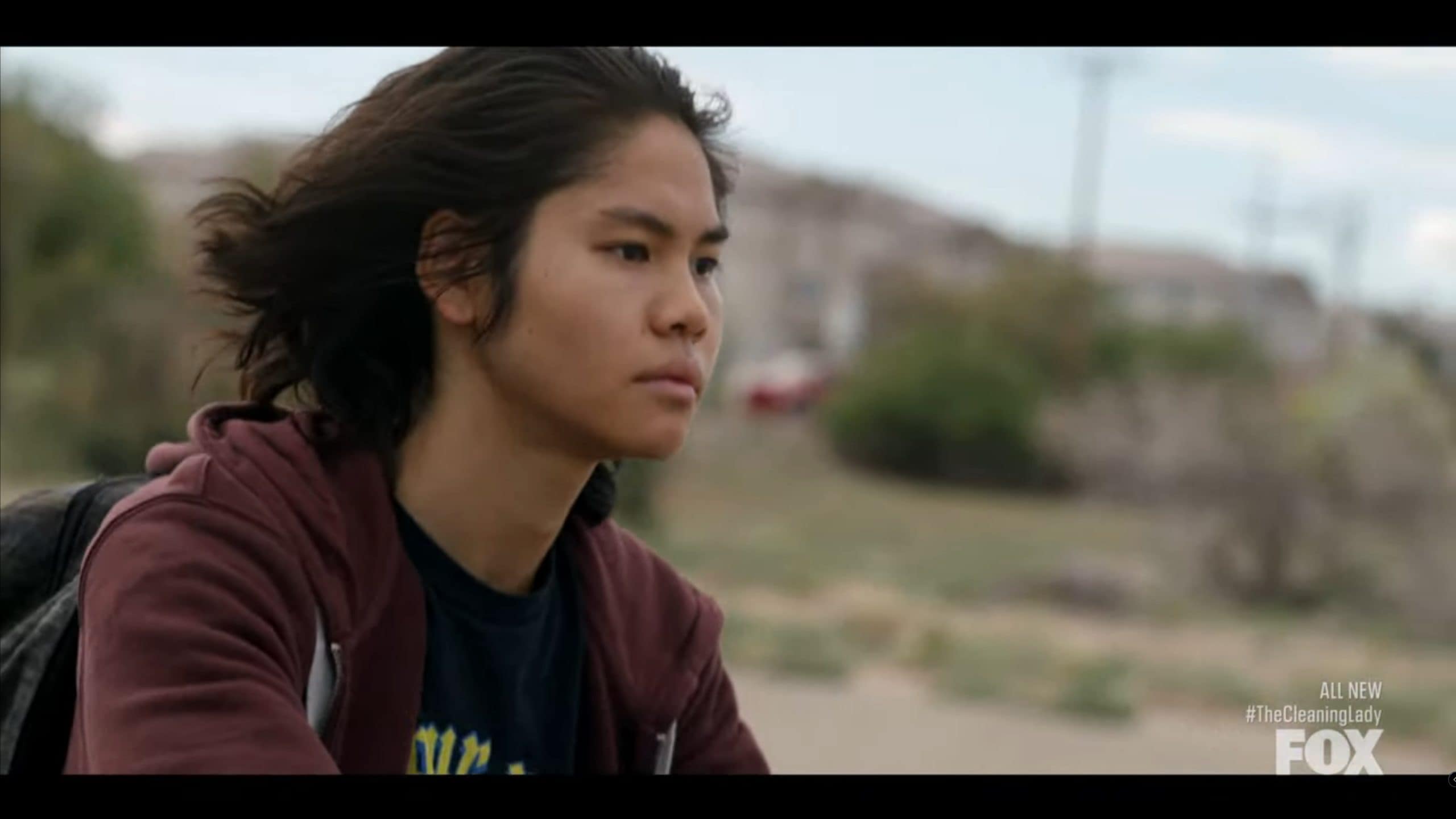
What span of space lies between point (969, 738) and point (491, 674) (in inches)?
297

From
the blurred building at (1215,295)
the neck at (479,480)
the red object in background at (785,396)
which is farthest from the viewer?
the red object in background at (785,396)

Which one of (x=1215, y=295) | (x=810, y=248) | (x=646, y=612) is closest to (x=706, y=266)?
(x=646, y=612)

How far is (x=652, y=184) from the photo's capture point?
5.48ft

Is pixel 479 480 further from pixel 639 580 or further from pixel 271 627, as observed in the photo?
pixel 271 627

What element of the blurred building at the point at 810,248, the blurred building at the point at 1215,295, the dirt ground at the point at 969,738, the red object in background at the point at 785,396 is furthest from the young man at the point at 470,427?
the blurred building at the point at 810,248

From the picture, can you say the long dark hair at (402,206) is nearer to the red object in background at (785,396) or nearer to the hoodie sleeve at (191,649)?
the hoodie sleeve at (191,649)

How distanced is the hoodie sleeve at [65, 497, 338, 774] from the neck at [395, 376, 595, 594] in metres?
0.25

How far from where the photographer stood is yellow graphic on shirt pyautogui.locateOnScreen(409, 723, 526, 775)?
1.62m

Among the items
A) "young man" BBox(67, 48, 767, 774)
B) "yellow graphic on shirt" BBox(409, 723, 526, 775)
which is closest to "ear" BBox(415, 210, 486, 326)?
Answer: "young man" BBox(67, 48, 767, 774)

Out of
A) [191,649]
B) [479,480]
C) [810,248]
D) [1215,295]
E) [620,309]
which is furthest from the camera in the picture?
[810,248]

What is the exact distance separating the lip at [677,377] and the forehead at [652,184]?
0.38 ft

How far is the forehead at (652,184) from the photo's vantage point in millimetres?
1649

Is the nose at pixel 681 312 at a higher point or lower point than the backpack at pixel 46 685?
higher

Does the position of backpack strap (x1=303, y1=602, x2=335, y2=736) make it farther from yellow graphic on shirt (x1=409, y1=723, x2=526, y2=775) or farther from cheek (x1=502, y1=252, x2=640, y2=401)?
cheek (x1=502, y1=252, x2=640, y2=401)
